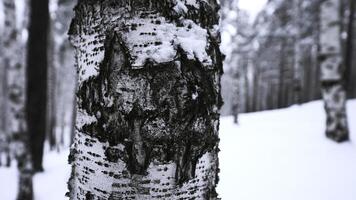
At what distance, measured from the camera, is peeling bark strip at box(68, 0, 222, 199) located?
2.25ft

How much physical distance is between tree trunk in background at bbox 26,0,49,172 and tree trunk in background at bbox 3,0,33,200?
44cm

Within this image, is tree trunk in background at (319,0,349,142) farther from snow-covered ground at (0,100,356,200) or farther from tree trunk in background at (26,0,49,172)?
tree trunk in background at (26,0,49,172)

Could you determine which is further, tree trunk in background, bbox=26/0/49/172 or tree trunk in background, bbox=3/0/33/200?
tree trunk in background, bbox=26/0/49/172

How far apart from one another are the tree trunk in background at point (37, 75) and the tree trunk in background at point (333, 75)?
18.2ft

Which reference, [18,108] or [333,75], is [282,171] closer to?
[333,75]

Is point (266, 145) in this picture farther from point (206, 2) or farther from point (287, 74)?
point (287, 74)

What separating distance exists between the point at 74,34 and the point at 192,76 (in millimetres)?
397

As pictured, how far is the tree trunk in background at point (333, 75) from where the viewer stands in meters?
4.57

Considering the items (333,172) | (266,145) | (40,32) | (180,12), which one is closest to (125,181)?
(180,12)

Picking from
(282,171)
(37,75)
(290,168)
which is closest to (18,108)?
(37,75)

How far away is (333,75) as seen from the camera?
4.66m

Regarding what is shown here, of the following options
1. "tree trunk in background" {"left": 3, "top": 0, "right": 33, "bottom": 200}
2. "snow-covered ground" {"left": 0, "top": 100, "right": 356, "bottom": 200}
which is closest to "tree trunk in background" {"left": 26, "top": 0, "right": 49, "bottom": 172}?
"tree trunk in background" {"left": 3, "top": 0, "right": 33, "bottom": 200}

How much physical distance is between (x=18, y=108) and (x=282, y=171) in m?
4.65

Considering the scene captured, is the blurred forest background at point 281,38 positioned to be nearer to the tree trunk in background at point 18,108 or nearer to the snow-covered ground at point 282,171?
the snow-covered ground at point 282,171
